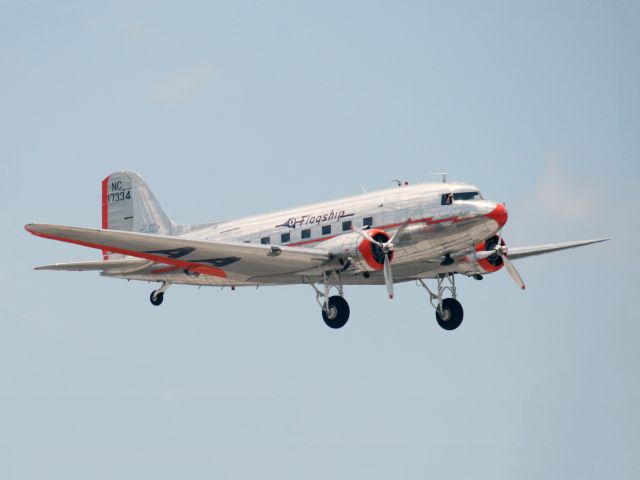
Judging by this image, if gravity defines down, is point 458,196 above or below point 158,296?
above

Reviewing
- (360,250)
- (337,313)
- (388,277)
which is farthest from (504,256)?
(337,313)

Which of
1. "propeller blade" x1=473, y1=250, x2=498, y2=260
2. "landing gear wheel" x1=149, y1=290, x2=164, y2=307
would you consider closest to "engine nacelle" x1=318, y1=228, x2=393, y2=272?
"propeller blade" x1=473, y1=250, x2=498, y2=260

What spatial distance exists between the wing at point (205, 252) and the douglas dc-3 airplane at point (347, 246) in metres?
0.03

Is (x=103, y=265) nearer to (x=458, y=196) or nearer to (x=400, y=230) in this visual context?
(x=400, y=230)

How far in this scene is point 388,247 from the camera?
36.9 m

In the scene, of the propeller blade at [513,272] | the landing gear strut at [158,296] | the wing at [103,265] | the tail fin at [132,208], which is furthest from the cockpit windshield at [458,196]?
the tail fin at [132,208]

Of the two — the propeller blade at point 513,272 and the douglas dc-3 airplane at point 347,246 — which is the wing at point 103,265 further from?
the propeller blade at point 513,272

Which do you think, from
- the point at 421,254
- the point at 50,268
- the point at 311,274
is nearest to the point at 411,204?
the point at 421,254

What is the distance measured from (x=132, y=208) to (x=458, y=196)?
1486cm

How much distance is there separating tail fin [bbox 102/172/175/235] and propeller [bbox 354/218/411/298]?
11.7m

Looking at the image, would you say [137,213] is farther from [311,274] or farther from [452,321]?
[452,321]

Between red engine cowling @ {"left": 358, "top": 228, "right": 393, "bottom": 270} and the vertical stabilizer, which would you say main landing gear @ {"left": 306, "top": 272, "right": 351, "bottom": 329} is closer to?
red engine cowling @ {"left": 358, "top": 228, "right": 393, "bottom": 270}

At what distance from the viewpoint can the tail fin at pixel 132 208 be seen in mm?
46438

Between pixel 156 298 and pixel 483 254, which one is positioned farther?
pixel 156 298
